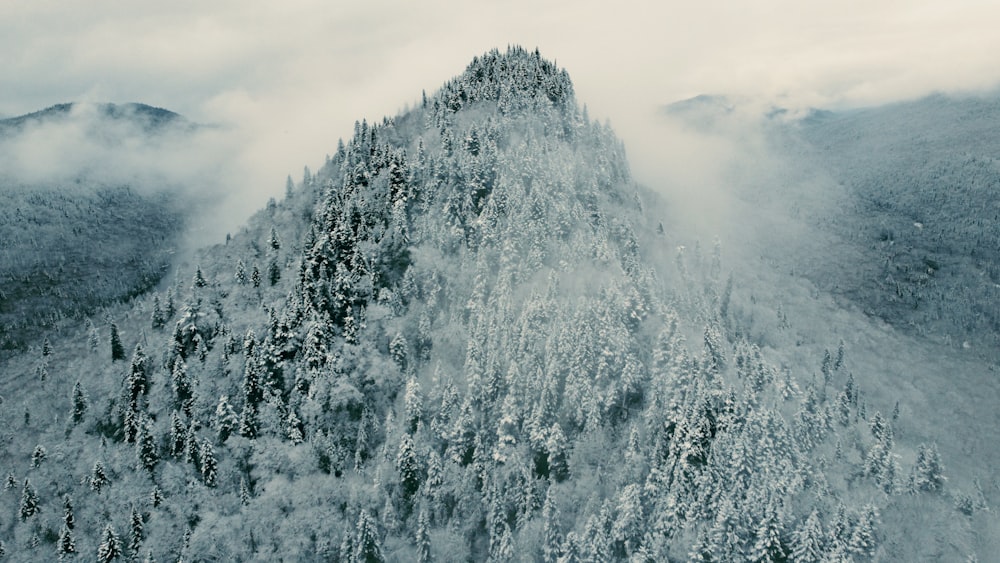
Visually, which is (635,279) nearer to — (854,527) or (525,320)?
(525,320)

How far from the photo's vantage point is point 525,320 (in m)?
121

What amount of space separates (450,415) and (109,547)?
63.1 m

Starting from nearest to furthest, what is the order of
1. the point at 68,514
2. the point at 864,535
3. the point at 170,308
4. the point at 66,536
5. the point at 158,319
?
the point at 864,535
the point at 66,536
the point at 68,514
the point at 158,319
the point at 170,308

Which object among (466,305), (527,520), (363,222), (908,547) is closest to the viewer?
Result: (527,520)

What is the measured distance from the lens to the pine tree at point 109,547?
101375 mm

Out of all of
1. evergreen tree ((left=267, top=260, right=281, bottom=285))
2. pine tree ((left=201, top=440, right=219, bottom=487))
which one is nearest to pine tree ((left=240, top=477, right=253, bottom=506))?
pine tree ((left=201, top=440, right=219, bottom=487))

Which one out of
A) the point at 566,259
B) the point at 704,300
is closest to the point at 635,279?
the point at 566,259

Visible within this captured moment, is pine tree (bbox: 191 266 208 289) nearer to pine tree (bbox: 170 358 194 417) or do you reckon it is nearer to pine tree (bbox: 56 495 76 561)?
pine tree (bbox: 170 358 194 417)

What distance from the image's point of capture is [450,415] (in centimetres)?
11500

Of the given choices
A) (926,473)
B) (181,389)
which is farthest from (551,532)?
(926,473)

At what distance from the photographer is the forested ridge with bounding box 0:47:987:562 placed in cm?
9962

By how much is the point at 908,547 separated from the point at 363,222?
443 feet

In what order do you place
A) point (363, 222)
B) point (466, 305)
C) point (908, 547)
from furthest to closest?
1. point (363, 222)
2. point (466, 305)
3. point (908, 547)

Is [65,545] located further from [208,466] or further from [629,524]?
[629,524]
